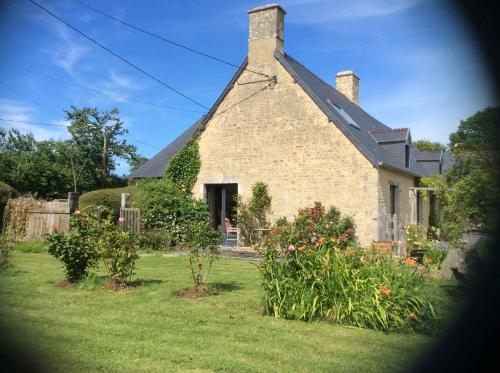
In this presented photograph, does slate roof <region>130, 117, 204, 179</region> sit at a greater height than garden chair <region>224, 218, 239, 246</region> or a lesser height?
greater

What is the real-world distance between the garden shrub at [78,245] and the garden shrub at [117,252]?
11.9 inches

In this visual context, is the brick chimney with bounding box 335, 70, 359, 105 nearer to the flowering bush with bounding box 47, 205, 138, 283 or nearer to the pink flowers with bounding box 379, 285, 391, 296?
the flowering bush with bounding box 47, 205, 138, 283

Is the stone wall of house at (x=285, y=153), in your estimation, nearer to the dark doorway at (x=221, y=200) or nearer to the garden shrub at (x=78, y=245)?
the dark doorway at (x=221, y=200)

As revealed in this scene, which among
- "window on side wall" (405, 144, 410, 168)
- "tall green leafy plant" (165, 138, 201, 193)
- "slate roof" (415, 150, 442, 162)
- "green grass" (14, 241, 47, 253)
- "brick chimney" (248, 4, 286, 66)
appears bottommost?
"green grass" (14, 241, 47, 253)

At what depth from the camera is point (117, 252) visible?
7.43 m

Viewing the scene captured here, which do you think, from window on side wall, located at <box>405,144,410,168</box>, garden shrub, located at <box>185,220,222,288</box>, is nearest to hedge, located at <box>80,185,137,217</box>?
window on side wall, located at <box>405,144,410,168</box>

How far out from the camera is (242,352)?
14.4 feet

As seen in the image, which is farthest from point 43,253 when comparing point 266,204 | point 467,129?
point 467,129

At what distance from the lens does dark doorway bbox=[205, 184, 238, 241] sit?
17.1 m

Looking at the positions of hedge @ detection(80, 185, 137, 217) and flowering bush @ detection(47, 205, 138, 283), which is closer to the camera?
flowering bush @ detection(47, 205, 138, 283)

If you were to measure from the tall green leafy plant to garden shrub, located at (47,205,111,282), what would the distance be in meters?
9.20

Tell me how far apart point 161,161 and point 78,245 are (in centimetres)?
1309

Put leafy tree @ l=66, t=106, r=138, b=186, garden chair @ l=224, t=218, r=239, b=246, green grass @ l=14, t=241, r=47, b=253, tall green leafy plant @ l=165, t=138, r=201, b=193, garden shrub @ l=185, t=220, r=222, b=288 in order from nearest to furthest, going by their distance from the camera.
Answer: garden shrub @ l=185, t=220, r=222, b=288 < green grass @ l=14, t=241, r=47, b=253 < garden chair @ l=224, t=218, r=239, b=246 < tall green leafy plant @ l=165, t=138, r=201, b=193 < leafy tree @ l=66, t=106, r=138, b=186

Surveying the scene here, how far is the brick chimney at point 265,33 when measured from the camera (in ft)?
52.3
